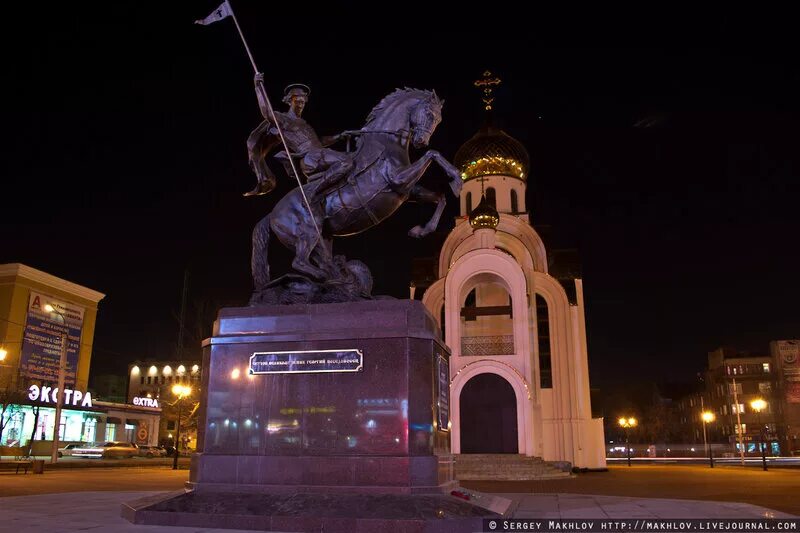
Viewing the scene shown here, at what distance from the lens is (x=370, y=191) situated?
883cm

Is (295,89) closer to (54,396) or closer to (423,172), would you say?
(423,172)

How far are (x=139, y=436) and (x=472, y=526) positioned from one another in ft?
176

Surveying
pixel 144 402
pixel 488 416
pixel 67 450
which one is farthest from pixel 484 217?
pixel 144 402

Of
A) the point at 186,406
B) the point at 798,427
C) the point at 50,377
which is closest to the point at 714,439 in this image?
the point at 798,427

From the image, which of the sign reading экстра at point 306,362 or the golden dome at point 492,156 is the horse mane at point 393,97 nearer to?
the sign reading экстра at point 306,362

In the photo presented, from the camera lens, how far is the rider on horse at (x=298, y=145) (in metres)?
8.91

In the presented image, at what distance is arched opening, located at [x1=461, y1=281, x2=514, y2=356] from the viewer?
2970 cm

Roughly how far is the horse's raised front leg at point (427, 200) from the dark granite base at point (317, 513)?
383cm

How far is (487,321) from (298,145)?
2438cm

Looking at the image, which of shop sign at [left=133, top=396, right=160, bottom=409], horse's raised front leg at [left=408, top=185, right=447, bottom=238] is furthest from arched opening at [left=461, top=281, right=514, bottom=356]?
shop sign at [left=133, top=396, right=160, bottom=409]

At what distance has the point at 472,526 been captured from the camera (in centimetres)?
654

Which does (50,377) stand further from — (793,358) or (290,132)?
(793,358)

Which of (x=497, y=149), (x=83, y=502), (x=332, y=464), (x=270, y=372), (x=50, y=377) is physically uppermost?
(x=497, y=149)

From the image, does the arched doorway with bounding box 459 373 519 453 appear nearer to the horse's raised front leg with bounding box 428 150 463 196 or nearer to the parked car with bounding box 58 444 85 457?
the horse's raised front leg with bounding box 428 150 463 196
